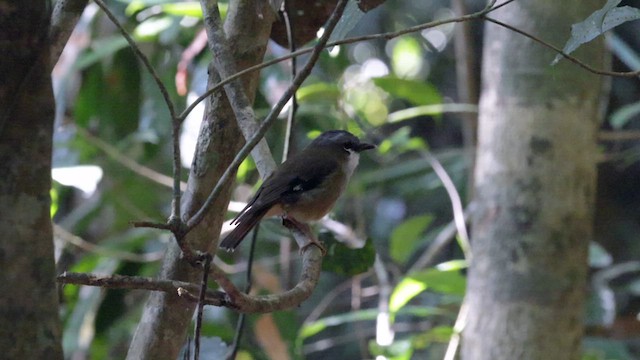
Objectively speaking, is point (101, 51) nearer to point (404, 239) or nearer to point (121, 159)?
point (121, 159)

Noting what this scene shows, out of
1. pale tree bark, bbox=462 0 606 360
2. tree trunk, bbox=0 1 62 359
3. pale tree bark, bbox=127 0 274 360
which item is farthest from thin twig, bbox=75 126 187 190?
tree trunk, bbox=0 1 62 359

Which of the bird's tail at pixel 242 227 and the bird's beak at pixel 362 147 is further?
the bird's beak at pixel 362 147

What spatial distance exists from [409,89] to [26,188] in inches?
121

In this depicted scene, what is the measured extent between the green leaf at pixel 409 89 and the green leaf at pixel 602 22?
2291 millimetres

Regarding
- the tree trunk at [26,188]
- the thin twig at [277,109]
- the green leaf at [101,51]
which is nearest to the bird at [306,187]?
the thin twig at [277,109]

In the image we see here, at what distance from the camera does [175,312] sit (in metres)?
2.01

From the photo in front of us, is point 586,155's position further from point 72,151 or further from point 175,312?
point 72,151

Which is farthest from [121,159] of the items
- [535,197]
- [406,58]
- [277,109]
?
[406,58]

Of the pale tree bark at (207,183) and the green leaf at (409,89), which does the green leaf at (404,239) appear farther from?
the pale tree bark at (207,183)

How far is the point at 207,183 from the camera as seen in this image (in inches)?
83.7

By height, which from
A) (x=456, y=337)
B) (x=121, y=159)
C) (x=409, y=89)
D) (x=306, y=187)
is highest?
(x=409, y=89)

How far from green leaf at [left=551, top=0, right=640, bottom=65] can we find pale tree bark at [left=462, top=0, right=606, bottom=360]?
113 cm

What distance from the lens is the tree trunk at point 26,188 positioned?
50.8 inches

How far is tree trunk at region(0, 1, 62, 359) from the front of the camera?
1.29m
